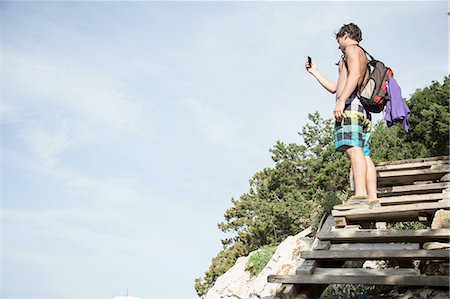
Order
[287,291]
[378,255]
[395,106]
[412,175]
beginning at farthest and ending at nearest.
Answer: [412,175]
[395,106]
[378,255]
[287,291]

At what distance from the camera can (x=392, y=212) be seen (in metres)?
5.25

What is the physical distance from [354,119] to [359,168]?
63 cm

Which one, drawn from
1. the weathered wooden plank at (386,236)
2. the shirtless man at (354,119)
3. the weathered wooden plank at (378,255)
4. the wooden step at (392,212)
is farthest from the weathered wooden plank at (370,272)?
the shirtless man at (354,119)

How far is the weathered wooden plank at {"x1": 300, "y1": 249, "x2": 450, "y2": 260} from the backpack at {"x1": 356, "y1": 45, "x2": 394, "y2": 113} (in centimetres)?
214

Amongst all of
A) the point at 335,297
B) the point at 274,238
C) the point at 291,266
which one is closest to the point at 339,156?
the point at 274,238

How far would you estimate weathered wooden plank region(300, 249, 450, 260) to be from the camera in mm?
4039

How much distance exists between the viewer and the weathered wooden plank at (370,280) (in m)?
3.72

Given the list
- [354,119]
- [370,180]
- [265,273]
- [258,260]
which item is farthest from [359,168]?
[258,260]

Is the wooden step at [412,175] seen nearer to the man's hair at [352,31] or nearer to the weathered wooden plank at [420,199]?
the weathered wooden plank at [420,199]

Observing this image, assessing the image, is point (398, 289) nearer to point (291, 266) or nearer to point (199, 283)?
point (291, 266)

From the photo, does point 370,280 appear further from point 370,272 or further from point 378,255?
point 378,255

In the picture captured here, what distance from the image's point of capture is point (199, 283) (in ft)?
77.9

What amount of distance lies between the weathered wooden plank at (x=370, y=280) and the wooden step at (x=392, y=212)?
54.7 inches

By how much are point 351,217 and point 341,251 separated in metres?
0.99
